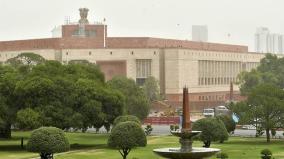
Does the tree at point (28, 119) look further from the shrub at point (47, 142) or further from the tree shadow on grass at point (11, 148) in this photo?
the shrub at point (47, 142)

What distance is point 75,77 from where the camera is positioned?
58.8 meters

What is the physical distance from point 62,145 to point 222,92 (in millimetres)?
90851

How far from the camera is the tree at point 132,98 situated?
71312mm

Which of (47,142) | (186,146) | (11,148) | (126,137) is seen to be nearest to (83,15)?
(11,148)

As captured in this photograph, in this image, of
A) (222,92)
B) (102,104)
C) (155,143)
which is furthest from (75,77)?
(222,92)

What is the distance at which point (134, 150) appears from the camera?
5169cm

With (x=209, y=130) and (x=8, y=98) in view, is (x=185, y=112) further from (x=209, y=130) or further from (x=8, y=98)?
(x=8, y=98)

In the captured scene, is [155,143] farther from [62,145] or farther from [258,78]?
[258,78]

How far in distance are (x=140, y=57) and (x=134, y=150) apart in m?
61.9

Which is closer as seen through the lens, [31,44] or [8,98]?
[8,98]

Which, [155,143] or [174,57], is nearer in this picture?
[155,143]

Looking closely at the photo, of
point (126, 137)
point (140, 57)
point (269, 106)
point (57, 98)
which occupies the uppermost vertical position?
point (140, 57)

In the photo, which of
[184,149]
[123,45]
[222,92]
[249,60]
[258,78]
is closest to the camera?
[184,149]

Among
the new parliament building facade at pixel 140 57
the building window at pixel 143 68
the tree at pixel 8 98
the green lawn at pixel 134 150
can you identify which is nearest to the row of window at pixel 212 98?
the new parliament building facade at pixel 140 57
